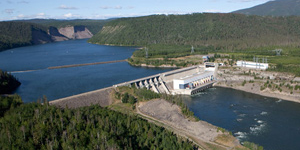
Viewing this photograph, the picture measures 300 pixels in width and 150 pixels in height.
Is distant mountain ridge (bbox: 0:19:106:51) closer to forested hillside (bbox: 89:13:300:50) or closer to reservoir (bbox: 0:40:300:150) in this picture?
forested hillside (bbox: 89:13:300:50)

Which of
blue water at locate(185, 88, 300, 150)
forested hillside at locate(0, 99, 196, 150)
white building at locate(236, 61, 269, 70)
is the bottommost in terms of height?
blue water at locate(185, 88, 300, 150)

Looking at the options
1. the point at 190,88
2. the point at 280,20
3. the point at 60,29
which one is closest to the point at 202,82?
the point at 190,88

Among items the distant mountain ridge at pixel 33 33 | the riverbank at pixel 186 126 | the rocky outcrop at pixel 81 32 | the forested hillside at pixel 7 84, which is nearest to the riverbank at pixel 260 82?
the riverbank at pixel 186 126

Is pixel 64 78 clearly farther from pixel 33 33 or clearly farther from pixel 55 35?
A: pixel 55 35

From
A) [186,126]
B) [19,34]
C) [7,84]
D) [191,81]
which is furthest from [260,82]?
[19,34]

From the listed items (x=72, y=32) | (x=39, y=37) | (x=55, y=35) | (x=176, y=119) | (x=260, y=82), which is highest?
(x=72, y=32)

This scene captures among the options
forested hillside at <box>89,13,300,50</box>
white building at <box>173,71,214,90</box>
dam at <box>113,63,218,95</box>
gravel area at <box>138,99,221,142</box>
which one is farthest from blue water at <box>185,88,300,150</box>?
forested hillside at <box>89,13,300,50</box>

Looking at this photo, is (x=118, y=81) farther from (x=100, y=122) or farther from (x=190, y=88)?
(x=100, y=122)
